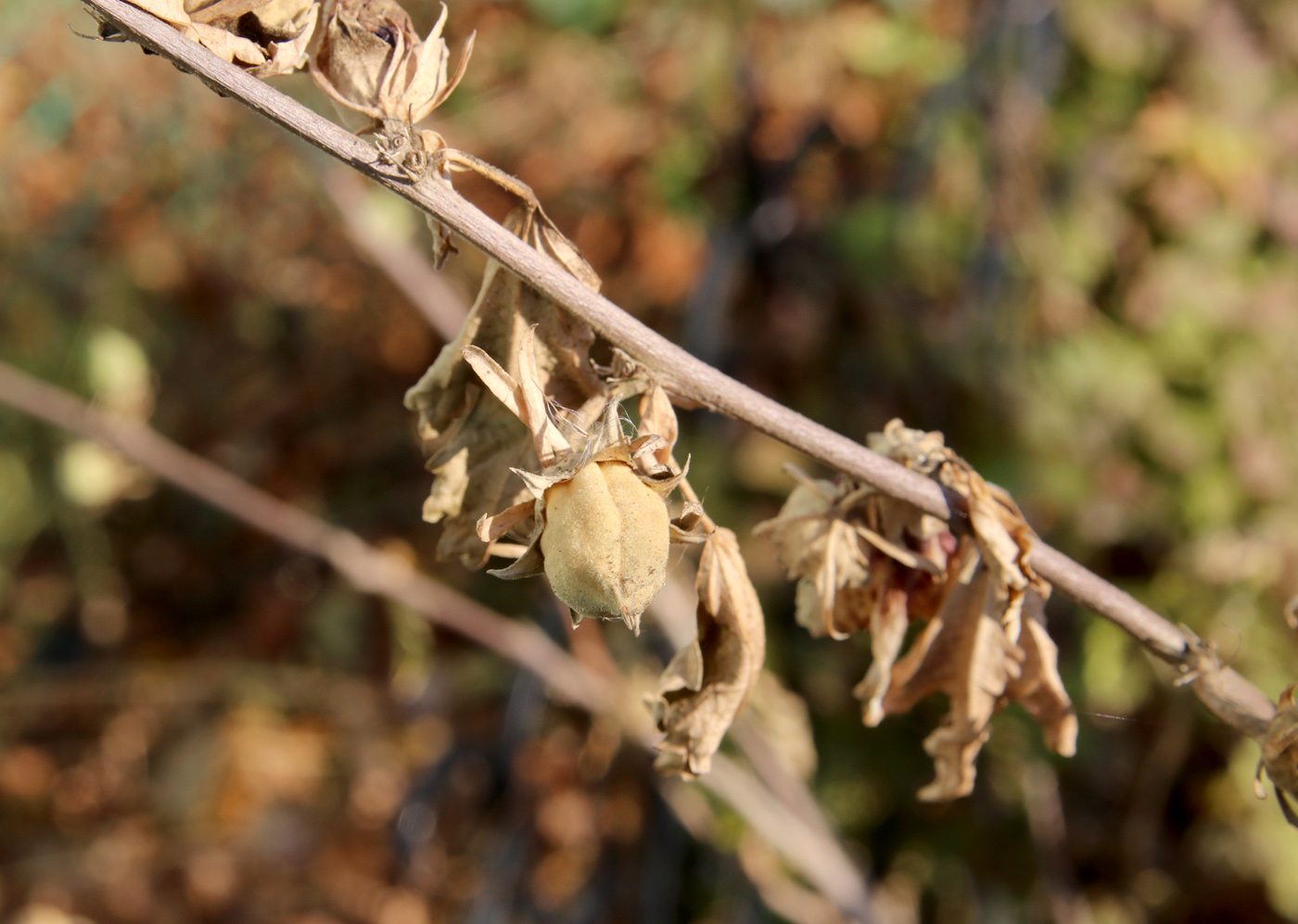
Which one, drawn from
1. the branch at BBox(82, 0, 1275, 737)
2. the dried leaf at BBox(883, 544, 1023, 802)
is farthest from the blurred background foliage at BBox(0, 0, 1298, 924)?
the branch at BBox(82, 0, 1275, 737)

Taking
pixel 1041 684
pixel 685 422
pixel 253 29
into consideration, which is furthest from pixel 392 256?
pixel 1041 684

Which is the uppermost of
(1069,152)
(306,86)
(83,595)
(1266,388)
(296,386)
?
(1069,152)

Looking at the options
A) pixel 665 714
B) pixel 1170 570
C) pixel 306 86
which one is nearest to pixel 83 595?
pixel 306 86

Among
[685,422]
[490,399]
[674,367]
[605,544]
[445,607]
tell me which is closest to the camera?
[605,544]

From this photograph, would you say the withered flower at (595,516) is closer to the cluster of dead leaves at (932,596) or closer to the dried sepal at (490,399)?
the dried sepal at (490,399)

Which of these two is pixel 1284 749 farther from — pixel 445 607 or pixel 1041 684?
pixel 445 607

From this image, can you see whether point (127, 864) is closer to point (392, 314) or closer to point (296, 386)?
point (296, 386)

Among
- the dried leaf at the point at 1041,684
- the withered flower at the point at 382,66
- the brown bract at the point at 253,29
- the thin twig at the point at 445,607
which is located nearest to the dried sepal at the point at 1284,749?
the dried leaf at the point at 1041,684
